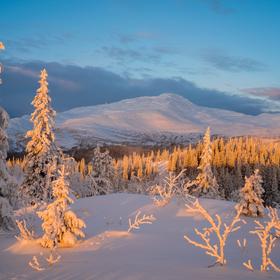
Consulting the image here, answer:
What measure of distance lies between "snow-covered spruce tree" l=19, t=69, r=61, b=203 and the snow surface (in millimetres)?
10080

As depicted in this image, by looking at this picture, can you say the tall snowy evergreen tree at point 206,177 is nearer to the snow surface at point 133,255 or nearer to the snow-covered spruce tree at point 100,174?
the snow-covered spruce tree at point 100,174

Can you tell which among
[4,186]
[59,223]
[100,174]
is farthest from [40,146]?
[100,174]

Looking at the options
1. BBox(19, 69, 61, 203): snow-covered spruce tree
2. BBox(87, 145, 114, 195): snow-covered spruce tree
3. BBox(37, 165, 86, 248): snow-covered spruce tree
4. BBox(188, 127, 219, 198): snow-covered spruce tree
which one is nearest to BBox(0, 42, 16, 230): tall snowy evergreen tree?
BBox(37, 165, 86, 248): snow-covered spruce tree

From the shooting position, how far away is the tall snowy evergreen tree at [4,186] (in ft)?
36.3

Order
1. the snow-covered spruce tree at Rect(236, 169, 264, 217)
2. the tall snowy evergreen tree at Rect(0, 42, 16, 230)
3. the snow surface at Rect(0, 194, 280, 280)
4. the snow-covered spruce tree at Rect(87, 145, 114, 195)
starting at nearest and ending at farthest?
→ the snow surface at Rect(0, 194, 280, 280) < the tall snowy evergreen tree at Rect(0, 42, 16, 230) < the snow-covered spruce tree at Rect(236, 169, 264, 217) < the snow-covered spruce tree at Rect(87, 145, 114, 195)

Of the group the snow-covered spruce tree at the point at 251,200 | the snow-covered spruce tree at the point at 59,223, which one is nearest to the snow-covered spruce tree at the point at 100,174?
the snow-covered spruce tree at the point at 251,200

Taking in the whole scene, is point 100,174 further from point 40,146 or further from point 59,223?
point 59,223

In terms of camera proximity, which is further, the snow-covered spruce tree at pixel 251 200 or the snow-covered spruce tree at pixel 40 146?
the snow-covered spruce tree at pixel 40 146

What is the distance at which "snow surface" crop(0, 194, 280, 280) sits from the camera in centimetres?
664

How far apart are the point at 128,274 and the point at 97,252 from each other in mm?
2114

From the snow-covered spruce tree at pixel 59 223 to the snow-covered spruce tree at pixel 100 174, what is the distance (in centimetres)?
2972

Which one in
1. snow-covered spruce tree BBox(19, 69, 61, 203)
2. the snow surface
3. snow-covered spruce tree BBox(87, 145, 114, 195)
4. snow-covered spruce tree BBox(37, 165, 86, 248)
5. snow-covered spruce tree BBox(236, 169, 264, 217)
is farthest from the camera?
snow-covered spruce tree BBox(87, 145, 114, 195)

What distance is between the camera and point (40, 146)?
2475 cm

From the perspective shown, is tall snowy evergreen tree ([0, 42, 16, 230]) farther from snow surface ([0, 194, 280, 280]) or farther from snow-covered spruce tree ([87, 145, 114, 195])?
snow-covered spruce tree ([87, 145, 114, 195])
